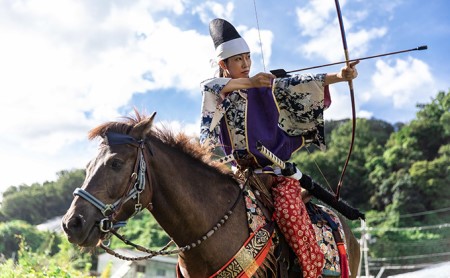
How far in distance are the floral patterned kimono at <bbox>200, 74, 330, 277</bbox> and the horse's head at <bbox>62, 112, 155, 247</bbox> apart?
0.73 meters

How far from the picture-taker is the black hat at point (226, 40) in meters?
4.73

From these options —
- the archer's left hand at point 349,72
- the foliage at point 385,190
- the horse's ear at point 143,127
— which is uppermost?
the archer's left hand at point 349,72

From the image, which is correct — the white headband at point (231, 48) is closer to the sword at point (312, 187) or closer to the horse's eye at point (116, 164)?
the sword at point (312, 187)

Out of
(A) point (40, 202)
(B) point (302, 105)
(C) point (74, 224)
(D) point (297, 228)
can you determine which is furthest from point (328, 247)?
(A) point (40, 202)

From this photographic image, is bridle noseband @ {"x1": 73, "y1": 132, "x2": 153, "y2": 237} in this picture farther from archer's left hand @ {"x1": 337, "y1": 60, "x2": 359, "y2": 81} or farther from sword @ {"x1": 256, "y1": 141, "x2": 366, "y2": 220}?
archer's left hand @ {"x1": 337, "y1": 60, "x2": 359, "y2": 81}

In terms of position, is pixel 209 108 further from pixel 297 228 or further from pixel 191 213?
pixel 297 228

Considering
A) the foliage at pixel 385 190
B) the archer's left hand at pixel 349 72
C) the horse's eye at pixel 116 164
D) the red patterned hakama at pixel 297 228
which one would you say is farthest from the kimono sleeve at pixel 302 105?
the foliage at pixel 385 190

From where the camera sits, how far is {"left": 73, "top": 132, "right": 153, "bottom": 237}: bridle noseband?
11.5ft

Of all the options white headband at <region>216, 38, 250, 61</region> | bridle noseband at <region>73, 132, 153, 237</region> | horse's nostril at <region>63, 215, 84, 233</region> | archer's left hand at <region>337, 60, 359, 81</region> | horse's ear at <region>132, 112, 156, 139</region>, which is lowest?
horse's nostril at <region>63, 215, 84, 233</region>

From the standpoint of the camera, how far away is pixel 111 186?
142 inches

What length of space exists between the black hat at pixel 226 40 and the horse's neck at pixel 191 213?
3.87ft

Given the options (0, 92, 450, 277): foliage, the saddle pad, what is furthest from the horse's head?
(0, 92, 450, 277): foliage

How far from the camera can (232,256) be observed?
13.2 ft

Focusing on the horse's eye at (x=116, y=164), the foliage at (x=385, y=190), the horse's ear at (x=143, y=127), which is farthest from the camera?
the foliage at (x=385, y=190)
